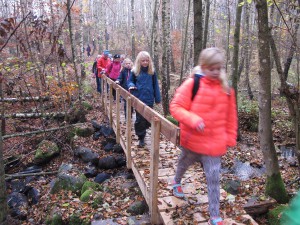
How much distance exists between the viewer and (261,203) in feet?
15.8

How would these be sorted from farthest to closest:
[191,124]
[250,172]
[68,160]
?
[68,160], [250,172], [191,124]

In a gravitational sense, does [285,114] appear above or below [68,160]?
above

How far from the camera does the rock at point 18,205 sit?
6264 mm

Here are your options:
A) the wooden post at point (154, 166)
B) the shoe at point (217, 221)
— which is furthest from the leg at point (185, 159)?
the shoe at point (217, 221)

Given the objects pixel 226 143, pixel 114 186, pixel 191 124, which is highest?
pixel 191 124

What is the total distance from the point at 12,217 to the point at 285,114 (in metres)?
10.5

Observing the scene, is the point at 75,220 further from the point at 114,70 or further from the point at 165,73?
the point at 165,73

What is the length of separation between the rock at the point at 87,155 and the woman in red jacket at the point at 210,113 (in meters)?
5.29

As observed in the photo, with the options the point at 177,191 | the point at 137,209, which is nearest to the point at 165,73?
the point at 137,209

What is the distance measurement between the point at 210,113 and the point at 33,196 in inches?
220

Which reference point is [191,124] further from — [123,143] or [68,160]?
[68,160]

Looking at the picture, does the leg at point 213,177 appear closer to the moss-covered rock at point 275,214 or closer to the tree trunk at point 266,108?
the moss-covered rock at point 275,214

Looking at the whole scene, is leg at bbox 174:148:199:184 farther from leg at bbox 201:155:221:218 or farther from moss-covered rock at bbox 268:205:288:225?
moss-covered rock at bbox 268:205:288:225

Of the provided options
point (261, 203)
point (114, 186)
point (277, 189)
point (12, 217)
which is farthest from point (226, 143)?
point (12, 217)
